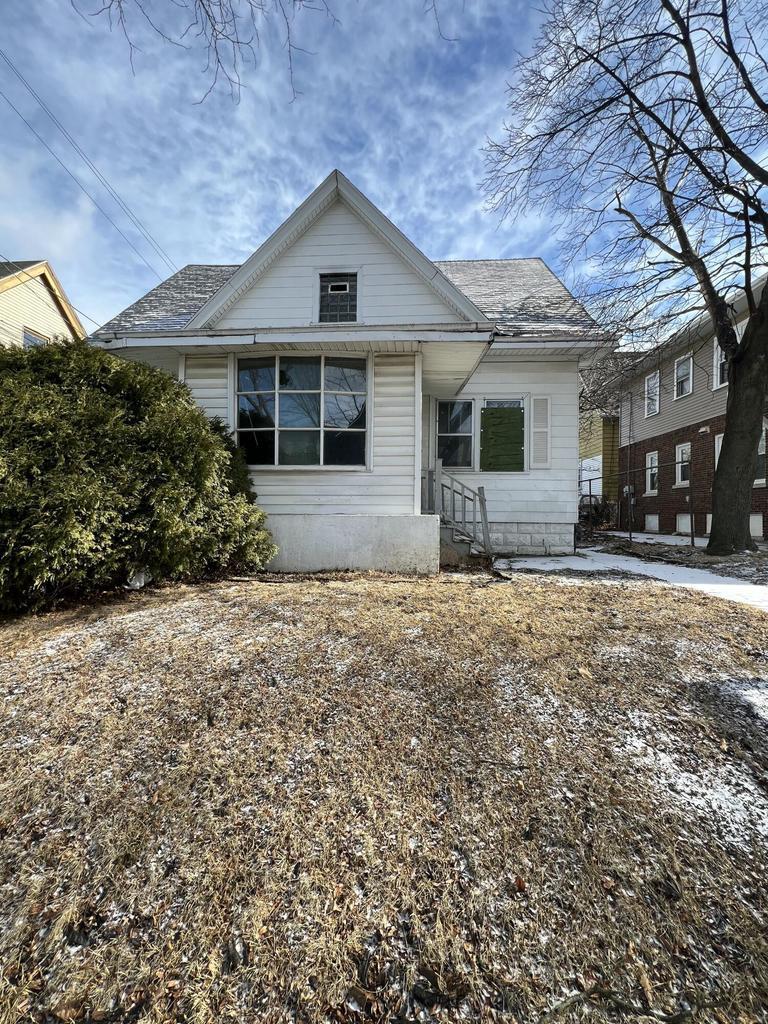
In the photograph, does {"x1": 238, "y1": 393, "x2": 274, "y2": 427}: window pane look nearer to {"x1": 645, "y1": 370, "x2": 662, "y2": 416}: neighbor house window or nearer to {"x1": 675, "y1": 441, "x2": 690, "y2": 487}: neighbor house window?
{"x1": 645, "y1": 370, "x2": 662, "y2": 416}: neighbor house window

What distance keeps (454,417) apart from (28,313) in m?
17.3

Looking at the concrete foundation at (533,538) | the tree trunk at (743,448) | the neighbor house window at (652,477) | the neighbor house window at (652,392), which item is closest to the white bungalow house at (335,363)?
the concrete foundation at (533,538)

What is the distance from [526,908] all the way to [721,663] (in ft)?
7.93

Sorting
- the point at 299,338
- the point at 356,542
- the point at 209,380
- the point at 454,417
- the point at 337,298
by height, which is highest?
the point at 337,298

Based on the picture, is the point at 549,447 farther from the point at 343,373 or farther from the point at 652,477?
the point at 652,477

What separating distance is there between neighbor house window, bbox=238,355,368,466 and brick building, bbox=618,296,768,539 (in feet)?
24.7

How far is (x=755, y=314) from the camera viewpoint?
8.29 m

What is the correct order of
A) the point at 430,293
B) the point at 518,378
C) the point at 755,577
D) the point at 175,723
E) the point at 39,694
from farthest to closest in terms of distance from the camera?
1. the point at 518,378
2. the point at 430,293
3. the point at 755,577
4. the point at 39,694
5. the point at 175,723

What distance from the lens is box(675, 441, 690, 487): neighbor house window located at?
14.1m

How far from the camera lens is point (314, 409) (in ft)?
22.1

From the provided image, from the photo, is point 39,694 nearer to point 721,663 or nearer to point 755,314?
point 721,663

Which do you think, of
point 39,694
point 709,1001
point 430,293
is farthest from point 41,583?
point 430,293

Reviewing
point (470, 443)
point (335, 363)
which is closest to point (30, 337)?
point (335, 363)

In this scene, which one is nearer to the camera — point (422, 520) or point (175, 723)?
point (175, 723)
